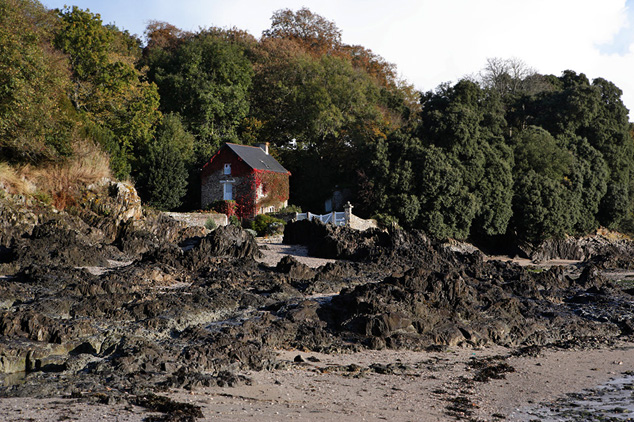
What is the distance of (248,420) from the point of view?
841 cm

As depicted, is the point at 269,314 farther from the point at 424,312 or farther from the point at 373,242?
the point at 373,242

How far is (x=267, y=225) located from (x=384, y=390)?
24.3 m

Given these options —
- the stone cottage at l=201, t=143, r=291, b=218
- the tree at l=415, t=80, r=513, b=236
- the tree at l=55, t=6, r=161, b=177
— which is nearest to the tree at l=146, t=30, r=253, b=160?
the stone cottage at l=201, t=143, r=291, b=218

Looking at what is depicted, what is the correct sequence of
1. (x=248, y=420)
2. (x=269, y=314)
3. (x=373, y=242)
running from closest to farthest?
(x=248, y=420), (x=269, y=314), (x=373, y=242)

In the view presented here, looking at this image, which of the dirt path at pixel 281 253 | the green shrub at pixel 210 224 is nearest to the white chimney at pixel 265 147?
the green shrub at pixel 210 224

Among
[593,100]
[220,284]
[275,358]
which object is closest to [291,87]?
[593,100]

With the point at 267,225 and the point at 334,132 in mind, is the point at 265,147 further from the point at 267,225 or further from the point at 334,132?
the point at 267,225

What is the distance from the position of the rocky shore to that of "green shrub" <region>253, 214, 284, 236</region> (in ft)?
29.4

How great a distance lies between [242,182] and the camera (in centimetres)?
4050

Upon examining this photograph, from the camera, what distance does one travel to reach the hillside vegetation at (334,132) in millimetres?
34062

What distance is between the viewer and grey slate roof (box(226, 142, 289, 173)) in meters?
40.5

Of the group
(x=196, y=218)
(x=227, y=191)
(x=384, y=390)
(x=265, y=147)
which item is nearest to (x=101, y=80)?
(x=196, y=218)

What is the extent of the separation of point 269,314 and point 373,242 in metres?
12.4

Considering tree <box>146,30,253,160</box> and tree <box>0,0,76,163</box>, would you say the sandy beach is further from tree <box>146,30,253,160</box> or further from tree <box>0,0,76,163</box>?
tree <box>146,30,253,160</box>
